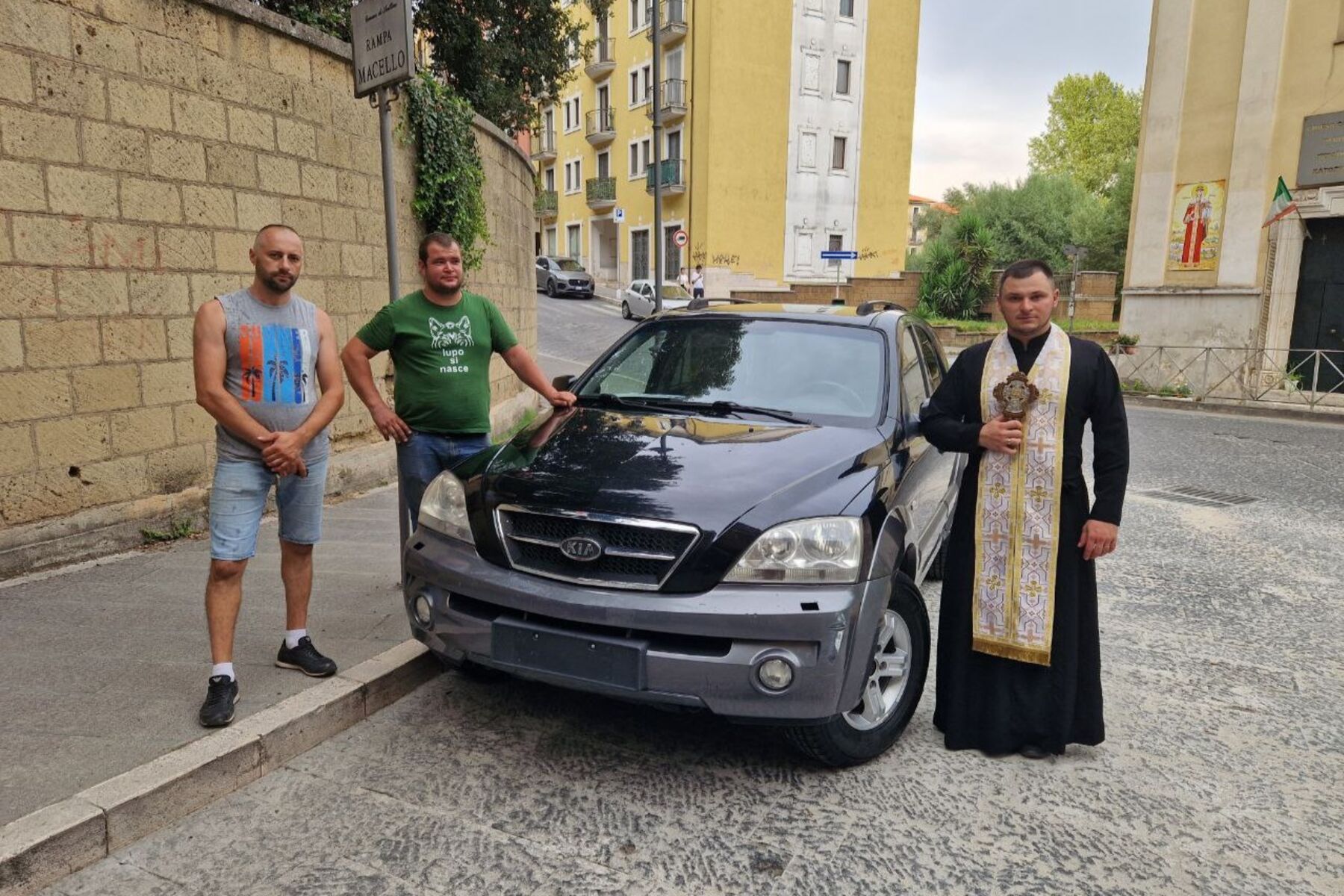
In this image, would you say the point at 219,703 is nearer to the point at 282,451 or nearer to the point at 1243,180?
the point at 282,451

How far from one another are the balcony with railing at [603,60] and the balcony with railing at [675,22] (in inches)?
200

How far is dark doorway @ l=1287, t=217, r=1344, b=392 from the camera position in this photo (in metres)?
16.8

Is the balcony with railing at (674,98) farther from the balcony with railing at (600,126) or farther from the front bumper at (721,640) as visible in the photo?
the front bumper at (721,640)

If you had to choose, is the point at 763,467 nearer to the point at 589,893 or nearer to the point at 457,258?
the point at 589,893

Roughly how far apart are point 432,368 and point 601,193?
134 ft

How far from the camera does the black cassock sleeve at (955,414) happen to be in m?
3.43

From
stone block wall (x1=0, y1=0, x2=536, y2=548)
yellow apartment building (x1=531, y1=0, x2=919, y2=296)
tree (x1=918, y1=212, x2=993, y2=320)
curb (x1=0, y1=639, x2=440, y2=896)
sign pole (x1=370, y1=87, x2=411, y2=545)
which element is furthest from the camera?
yellow apartment building (x1=531, y1=0, x2=919, y2=296)

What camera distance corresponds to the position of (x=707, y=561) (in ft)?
9.64

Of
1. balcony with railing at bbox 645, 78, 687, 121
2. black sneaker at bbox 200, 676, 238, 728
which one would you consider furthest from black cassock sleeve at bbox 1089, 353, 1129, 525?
balcony with railing at bbox 645, 78, 687, 121

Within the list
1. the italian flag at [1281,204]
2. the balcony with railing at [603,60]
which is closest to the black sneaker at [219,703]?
the italian flag at [1281,204]

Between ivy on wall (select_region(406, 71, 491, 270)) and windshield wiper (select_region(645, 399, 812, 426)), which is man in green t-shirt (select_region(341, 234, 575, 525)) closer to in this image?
windshield wiper (select_region(645, 399, 812, 426))

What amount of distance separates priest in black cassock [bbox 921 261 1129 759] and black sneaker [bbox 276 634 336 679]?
8.26ft

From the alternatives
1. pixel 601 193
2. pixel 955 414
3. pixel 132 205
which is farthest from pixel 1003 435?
pixel 601 193

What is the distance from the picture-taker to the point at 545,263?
36531 millimetres
